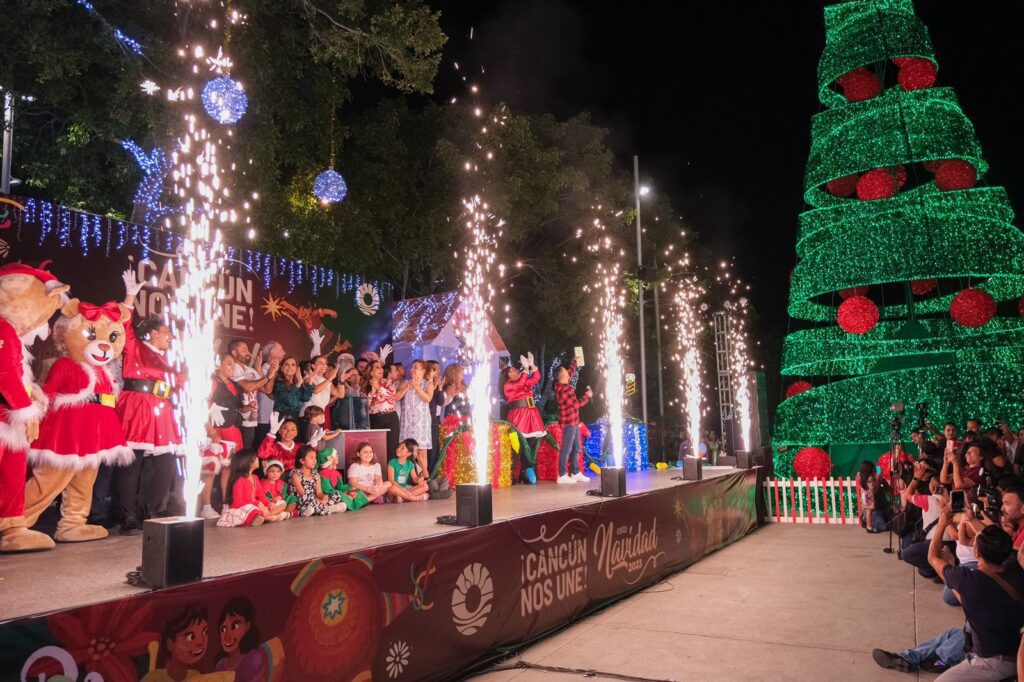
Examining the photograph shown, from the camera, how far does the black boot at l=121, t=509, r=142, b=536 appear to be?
5154mm

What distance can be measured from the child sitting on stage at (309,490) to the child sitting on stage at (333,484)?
12cm

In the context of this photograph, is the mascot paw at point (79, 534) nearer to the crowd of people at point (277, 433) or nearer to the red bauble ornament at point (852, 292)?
the crowd of people at point (277, 433)

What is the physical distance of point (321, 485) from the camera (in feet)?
21.4

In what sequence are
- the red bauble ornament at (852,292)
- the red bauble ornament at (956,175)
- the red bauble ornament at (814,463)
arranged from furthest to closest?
the red bauble ornament at (814,463), the red bauble ornament at (852,292), the red bauble ornament at (956,175)

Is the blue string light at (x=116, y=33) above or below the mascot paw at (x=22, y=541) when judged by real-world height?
above

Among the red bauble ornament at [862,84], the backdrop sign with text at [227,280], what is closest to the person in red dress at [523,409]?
the backdrop sign with text at [227,280]

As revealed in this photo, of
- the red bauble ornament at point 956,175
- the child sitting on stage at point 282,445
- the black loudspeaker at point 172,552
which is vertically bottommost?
the black loudspeaker at point 172,552

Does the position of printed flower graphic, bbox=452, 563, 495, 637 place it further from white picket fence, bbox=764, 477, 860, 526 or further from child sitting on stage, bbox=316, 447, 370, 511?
white picket fence, bbox=764, 477, 860, 526

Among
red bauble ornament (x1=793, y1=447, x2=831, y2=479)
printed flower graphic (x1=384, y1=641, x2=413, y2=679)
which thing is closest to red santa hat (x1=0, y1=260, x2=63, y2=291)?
printed flower graphic (x1=384, y1=641, x2=413, y2=679)

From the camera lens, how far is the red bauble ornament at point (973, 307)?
1081 centimetres

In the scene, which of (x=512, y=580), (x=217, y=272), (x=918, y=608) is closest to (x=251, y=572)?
(x=512, y=580)

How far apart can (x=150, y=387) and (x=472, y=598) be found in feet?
10.6

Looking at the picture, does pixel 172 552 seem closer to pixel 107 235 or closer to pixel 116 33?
pixel 107 235

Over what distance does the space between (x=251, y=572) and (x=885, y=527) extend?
33.3ft
